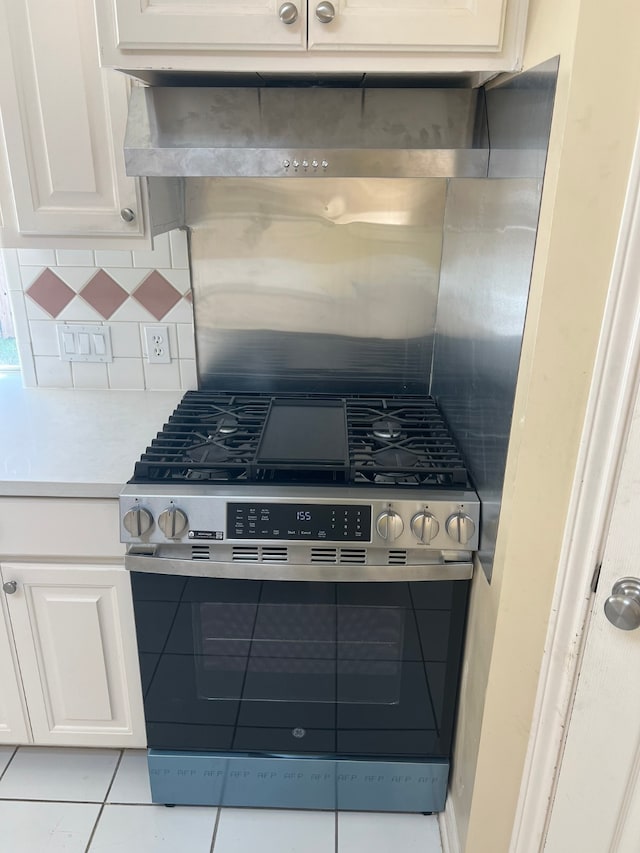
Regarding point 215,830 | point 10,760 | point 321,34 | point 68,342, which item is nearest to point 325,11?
point 321,34

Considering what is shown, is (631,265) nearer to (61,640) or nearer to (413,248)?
(413,248)

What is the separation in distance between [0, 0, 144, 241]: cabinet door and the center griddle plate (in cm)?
57

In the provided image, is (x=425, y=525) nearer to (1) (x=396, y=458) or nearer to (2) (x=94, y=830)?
(1) (x=396, y=458)

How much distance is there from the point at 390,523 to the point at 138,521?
52 cm

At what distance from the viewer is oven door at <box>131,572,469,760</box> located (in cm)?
144

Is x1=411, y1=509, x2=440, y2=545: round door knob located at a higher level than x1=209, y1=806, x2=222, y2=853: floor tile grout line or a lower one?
higher

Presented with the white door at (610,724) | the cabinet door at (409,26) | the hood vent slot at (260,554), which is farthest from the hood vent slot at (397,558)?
the cabinet door at (409,26)

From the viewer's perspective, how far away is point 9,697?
166cm

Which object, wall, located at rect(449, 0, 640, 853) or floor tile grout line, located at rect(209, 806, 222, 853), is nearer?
wall, located at rect(449, 0, 640, 853)

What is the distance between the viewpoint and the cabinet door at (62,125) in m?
1.40

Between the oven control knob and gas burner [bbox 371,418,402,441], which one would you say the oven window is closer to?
the oven control knob

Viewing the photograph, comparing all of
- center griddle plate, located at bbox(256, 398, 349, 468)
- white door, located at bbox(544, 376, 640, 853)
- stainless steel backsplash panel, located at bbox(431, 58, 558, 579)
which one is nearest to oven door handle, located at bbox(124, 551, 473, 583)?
stainless steel backsplash panel, located at bbox(431, 58, 558, 579)

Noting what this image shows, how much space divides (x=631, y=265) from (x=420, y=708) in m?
1.09

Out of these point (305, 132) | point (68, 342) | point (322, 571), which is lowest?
point (322, 571)
